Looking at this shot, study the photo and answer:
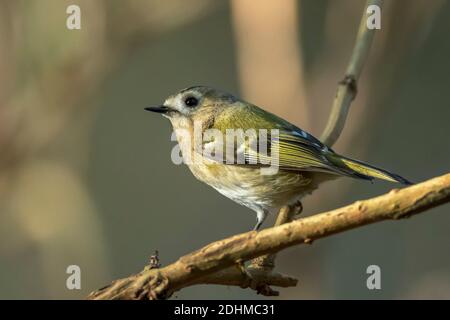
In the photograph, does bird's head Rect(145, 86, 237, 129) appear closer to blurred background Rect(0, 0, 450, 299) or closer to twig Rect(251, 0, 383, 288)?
blurred background Rect(0, 0, 450, 299)

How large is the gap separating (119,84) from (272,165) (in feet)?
7.39

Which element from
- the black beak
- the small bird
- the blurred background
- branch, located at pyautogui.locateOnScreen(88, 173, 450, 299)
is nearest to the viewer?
branch, located at pyautogui.locateOnScreen(88, 173, 450, 299)

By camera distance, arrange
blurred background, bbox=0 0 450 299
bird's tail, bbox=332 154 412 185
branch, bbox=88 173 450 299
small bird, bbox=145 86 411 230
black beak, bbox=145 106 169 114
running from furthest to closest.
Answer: blurred background, bbox=0 0 450 299 < black beak, bbox=145 106 169 114 < small bird, bbox=145 86 411 230 < bird's tail, bbox=332 154 412 185 < branch, bbox=88 173 450 299

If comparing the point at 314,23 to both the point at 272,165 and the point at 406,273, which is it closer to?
the point at 406,273

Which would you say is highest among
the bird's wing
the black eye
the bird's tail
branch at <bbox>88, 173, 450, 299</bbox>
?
the black eye

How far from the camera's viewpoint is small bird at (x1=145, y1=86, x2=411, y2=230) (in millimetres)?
2129

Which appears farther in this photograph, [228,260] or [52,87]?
[52,87]

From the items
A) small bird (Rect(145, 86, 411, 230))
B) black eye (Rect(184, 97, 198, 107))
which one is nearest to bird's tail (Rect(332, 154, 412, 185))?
small bird (Rect(145, 86, 411, 230))

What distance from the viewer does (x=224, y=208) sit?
3.74m

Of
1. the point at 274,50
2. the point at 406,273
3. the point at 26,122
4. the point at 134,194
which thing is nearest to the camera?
the point at 26,122

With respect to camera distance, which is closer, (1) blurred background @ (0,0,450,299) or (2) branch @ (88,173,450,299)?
(2) branch @ (88,173,450,299)

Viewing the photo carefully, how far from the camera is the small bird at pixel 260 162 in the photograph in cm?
213

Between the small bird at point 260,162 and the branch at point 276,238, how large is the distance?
2.27 feet

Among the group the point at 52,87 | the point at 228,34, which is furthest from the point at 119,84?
the point at 52,87
